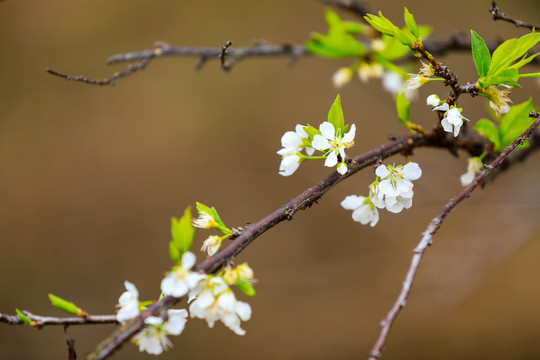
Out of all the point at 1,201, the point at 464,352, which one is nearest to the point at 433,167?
the point at 464,352

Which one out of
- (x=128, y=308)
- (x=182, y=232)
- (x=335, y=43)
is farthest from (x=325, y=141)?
(x=335, y=43)

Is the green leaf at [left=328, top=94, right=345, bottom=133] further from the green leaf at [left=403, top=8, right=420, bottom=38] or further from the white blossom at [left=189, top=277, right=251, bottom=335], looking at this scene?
the white blossom at [left=189, top=277, right=251, bottom=335]

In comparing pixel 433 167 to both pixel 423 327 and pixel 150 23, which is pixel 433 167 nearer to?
pixel 423 327

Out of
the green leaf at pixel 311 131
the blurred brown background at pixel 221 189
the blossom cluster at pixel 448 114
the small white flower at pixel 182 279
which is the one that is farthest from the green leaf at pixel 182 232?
the blurred brown background at pixel 221 189

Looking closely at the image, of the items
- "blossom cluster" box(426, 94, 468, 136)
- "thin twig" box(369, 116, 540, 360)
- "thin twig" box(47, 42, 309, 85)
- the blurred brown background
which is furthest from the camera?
the blurred brown background

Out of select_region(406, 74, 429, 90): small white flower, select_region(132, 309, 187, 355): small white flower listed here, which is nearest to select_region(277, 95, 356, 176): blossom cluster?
select_region(406, 74, 429, 90): small white flower

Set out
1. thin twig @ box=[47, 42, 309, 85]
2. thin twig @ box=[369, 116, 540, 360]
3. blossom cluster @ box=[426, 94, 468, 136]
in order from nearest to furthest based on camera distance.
→ thin twig @ box=[369, 116, 540, 360]
blossom cluster @ box=[426, 94, 468, 136]
thin twig @ box=[47, 42, 309, 85]

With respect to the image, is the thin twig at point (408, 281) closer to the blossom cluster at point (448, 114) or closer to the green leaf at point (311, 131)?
the blossom cluster at point (448, 114)
